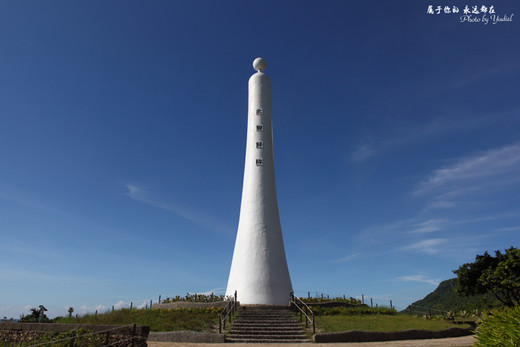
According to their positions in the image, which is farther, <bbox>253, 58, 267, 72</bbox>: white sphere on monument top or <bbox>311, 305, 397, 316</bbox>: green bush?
<bbox>253, 58, 267, 72</bbox>: white sphere on monument top

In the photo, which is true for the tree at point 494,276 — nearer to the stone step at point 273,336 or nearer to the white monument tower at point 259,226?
the white monument tower at point 259,226

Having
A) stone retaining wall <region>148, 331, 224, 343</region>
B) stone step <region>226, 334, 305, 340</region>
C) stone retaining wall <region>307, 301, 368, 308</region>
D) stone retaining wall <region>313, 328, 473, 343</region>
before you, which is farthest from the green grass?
stone retaining wall <region>307, 301, 368, 308</region>

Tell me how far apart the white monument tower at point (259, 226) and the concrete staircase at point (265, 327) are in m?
2.63

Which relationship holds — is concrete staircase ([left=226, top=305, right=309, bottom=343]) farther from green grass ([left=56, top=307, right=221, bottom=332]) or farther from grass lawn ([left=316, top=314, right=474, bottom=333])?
grass lawn ([left=316, top=314, right=474, bottom=333])

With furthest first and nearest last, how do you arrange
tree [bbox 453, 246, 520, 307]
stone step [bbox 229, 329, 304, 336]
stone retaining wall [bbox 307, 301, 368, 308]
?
tree [bbox 453, 246, 520, 307]
stone retaining wall [bbox 307, 301, 368, 308]
stone step [bbox 229, 329, 304, 336]

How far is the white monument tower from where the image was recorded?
22156 millimetres

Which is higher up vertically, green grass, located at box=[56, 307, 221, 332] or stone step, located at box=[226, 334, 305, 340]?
green grass, located at box=[56, 307, 221, 332]

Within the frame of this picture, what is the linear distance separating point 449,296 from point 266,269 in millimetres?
49822

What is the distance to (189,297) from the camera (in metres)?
22.7

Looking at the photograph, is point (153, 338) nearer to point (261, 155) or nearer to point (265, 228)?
point (265, 228)

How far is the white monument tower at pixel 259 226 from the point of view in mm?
22156

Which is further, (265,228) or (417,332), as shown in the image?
(265,228)

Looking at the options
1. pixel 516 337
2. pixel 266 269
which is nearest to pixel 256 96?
pixel 266 269

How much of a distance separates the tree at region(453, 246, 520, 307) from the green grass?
18102 mm
